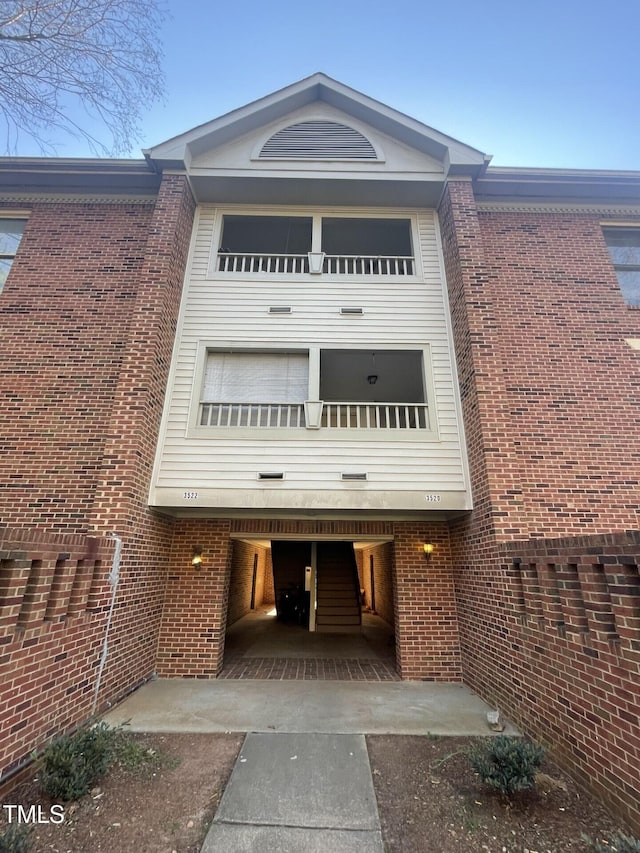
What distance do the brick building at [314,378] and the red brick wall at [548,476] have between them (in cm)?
4

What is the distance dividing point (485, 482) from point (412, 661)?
295cm

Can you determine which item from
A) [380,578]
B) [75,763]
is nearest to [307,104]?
[75,763]

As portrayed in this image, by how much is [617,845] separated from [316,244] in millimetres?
7560

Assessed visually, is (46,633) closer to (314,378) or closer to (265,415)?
(265,415)

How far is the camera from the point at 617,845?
6.44 ft

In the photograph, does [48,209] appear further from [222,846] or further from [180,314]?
[222,846]

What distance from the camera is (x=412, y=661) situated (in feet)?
17.8

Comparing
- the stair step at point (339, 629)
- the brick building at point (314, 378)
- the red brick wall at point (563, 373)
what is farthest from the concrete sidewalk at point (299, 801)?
the stair step at point (339, 629)

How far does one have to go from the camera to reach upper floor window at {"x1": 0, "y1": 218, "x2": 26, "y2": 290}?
6414mm

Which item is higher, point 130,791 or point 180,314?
point 180,314

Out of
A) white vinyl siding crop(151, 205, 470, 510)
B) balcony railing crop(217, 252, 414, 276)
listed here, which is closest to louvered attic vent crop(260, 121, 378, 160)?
white vinyl siding crop(151, 205, 470, 510)

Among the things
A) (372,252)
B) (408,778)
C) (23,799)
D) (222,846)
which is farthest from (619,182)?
(23,799)

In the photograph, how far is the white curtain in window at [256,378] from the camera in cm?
598

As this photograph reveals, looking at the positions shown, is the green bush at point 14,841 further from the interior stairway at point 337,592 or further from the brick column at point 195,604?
the interior stairway at point 337,592
